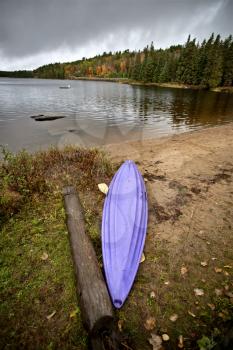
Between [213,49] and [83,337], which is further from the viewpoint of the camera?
[213,49]

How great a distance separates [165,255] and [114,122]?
47.2 ft

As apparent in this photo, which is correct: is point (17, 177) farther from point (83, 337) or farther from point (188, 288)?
point (188, 288)

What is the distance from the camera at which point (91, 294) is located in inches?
112

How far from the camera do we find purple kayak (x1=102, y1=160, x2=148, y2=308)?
3.20 m

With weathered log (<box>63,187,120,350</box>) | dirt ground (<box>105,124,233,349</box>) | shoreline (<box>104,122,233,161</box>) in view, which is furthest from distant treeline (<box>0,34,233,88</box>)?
weathered log (<box>63,187,120,350</box>)

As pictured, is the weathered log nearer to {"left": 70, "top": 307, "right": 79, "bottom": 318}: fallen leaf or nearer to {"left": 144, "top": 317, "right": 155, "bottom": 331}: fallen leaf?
{"left": 70, "top": 307, "right": 79, "bottom": 318}: fallen leaf

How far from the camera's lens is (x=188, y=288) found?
336 centimetres

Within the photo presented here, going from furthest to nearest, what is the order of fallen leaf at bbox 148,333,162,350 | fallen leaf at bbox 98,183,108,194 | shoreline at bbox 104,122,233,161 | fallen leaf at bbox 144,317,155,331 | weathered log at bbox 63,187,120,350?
shoreline at bbox 104,122,233,161 < fallen leaf at bbox 98,183,108,194 < fallen leaf at bbox 144,317,155,331 < fallen leaf at bbox 148,333,162,350 < weathered log at bbox 63,187,120,350

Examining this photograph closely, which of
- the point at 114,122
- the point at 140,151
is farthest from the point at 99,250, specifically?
the point at 114,122

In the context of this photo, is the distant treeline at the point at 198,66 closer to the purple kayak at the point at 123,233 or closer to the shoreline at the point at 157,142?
the shoreline at the point at 157,142

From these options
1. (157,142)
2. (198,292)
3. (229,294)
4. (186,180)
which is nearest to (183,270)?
(198,292)

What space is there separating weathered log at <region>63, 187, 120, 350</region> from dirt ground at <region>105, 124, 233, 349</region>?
510 mm

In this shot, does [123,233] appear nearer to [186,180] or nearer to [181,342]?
[181,342]

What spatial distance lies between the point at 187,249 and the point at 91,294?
7.55 feet
